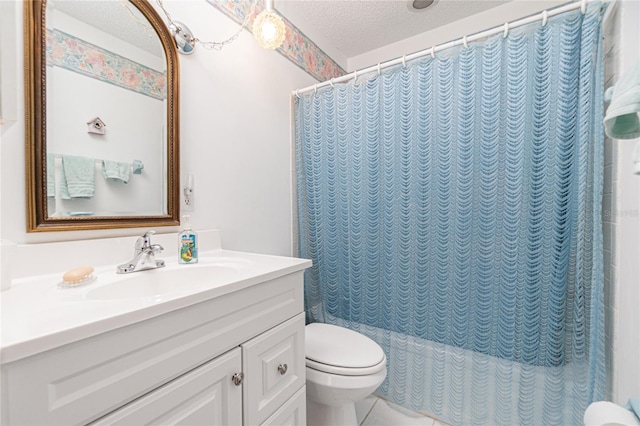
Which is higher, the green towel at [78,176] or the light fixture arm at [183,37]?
the light fixture arm at [183,37]

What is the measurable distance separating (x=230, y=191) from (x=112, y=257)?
1.84ft

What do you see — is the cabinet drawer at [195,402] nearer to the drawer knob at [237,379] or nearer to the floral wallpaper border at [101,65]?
the drawer knob at [237,379]

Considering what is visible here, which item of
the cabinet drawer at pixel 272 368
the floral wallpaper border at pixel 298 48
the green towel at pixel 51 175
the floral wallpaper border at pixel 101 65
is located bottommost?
the cabinet drawer at pixel 272 368

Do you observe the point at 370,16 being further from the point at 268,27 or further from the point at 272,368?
the point at 272,368

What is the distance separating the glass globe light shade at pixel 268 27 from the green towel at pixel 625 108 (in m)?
1.16

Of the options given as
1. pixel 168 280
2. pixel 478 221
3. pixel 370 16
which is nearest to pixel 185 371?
pixel 168 280

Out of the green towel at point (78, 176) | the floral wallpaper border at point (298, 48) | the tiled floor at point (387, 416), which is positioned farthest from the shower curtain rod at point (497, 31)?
the tiled floor at point (387, 416)

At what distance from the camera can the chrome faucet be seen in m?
0.88

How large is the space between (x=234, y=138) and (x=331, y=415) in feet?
4.48

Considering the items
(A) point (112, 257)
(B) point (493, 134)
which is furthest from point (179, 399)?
(B) point (493, 134)

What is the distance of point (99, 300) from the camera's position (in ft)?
2.08

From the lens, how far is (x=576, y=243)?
3.31 ft

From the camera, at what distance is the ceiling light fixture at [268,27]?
3.83ft

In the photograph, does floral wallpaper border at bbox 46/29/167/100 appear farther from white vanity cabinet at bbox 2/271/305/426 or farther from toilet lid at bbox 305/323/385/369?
toilet lid at bbox 305/323/385/369
